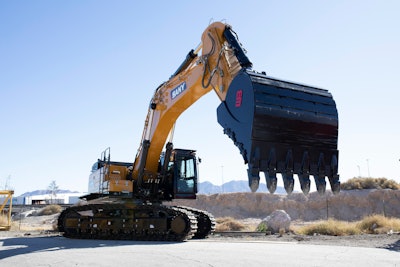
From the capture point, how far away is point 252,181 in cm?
813

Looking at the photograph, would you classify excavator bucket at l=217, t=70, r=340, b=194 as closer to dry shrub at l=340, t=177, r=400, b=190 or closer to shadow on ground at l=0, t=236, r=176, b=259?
shadow on ground at l=0, t=236, r=176, b=259

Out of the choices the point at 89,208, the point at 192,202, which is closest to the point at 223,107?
the point at 89,208

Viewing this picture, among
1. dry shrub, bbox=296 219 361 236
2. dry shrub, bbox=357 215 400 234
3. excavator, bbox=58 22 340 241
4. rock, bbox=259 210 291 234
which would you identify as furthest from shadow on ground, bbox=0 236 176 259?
dry shrub, bbox=357 215 400 234

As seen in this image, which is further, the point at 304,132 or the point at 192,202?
the point at 192,202

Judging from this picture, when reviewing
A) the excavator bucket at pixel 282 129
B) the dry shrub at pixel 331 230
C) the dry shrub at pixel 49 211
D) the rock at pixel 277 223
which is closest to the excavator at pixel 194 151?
the excavator bucket at pixel 282 129

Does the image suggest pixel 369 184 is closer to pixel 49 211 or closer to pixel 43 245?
pixel 49 211

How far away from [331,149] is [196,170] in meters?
6.86

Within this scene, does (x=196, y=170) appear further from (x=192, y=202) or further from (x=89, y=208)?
(x=192, y=202)

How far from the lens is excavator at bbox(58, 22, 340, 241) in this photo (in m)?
8.67

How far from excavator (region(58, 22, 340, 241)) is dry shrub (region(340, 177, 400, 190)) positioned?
33.2m

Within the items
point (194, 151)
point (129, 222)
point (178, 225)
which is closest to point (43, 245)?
point (129, 222)

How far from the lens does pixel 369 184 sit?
44.3 m

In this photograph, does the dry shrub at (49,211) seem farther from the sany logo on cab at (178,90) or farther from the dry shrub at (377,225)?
the sany logo on cab at (178,90)

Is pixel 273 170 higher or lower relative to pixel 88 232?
higher
